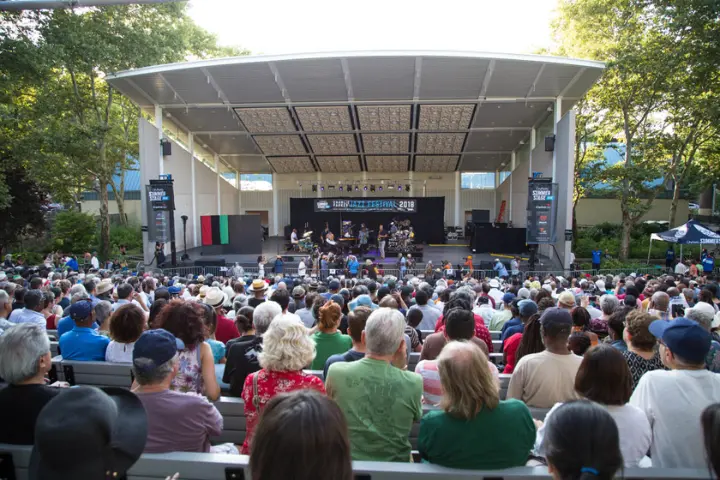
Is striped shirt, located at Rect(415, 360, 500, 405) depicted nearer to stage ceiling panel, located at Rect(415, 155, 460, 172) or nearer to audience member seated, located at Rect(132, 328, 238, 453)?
audience member seated, located at Rect(132, 328, 238, 453)

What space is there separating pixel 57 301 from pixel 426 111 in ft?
51.9

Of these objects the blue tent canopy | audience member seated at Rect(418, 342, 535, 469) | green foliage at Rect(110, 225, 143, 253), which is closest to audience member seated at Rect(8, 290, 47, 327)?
audience member seated at Rect(418, 342, 535, 469)

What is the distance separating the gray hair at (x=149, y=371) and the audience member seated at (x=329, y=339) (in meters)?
1.46

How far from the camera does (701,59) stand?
49.8ft

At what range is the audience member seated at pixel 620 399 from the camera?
2.02 metres

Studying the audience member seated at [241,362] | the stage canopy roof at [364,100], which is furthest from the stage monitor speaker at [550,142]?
the audience member seated at [241,362]

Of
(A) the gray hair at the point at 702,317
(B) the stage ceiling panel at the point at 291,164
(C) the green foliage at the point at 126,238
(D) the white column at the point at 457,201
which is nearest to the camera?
(A) the gray hair at the point at 702,317

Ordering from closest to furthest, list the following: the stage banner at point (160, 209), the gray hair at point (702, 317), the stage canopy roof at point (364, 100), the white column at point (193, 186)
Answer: the gray hair at point (702, 317) → the stage canopy roof at point (364, 100) → the stage banner at point (160, 209) → the white column at point (193, 186)

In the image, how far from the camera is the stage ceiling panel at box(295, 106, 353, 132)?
63.6 ft

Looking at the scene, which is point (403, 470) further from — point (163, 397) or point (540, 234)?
point (540, 234)

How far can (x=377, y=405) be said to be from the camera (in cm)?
215

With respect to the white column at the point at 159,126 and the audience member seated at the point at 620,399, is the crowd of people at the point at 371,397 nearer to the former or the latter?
the audience member seated at the point at 620,399

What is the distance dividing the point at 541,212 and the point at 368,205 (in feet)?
28.0

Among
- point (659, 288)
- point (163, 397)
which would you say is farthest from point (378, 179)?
point (163, 397)
